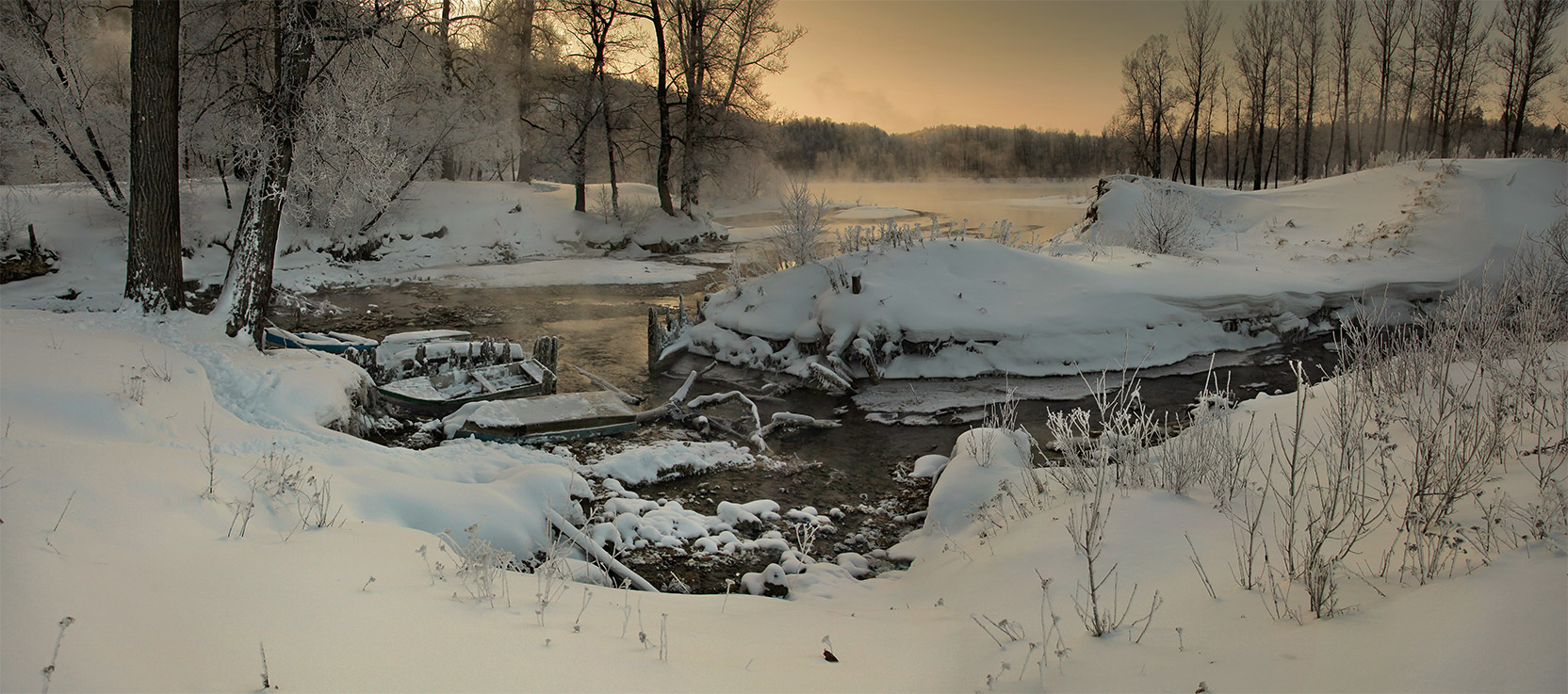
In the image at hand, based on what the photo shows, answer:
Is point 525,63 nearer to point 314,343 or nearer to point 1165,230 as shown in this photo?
point 314,343

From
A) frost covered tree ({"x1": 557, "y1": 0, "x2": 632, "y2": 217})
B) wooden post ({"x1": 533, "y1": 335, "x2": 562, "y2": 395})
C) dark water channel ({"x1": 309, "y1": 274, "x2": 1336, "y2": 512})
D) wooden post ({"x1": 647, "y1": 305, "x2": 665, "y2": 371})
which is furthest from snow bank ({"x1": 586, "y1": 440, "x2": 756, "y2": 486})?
frost covered tree ({"x1": 557, "y1": 0, "x2": 632, "y2": 217})

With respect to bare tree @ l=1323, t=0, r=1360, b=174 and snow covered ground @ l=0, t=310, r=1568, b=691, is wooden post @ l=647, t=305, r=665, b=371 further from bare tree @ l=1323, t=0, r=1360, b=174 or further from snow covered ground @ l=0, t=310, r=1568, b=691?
bare tree @ l=1323, t=0, r=1360, b=174

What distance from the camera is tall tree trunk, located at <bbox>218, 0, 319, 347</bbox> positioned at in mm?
10359

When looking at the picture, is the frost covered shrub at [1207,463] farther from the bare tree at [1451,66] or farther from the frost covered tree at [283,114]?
the bare tree at [1451,66]

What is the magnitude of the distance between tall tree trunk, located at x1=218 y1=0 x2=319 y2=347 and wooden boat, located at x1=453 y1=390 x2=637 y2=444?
11.5 feet

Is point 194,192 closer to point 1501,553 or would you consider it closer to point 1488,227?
point 1501,553

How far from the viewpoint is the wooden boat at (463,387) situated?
1114 centimetres

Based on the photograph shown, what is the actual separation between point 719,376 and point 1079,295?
7.23 metres

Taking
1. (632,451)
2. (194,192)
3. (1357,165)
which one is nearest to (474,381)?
(632,451)

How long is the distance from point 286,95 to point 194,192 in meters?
18.3

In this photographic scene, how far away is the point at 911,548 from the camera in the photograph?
690 centimetres

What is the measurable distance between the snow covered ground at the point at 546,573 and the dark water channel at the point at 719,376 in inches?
28.8

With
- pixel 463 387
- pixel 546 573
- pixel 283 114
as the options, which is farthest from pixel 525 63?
pixel 546 573

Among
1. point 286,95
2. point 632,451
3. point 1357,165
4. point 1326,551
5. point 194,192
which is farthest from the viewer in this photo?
point 1357,165
